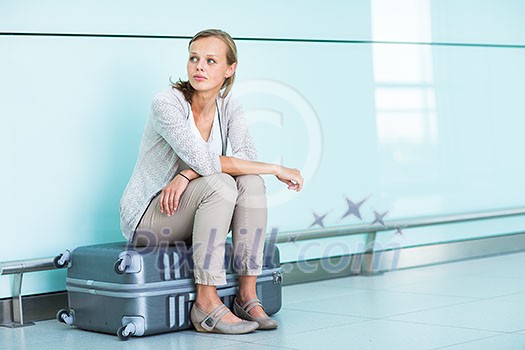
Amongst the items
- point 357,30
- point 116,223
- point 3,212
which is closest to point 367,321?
point 116,223

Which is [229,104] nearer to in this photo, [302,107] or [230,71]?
[230,71]

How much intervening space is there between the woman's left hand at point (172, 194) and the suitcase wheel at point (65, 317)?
48 centimetres

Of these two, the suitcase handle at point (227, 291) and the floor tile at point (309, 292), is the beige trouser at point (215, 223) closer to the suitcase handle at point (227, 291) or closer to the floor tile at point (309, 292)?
the suitcase handle at point (227, 291)

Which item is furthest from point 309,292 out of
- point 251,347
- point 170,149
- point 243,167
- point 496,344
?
point 496,344

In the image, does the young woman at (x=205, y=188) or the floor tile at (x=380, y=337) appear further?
the young woman at (x=205, y=188)

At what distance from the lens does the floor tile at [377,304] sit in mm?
2990

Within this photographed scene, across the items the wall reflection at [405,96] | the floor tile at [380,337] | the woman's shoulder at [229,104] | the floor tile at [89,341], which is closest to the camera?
the floor tile at [380,337]

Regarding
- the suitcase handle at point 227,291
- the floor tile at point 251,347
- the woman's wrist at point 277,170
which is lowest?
the floor tile at point 251,347

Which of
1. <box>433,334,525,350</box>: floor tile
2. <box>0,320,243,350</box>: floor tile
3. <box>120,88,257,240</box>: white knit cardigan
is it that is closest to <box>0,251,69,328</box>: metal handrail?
<box>0,320,243,350</box>: floor tile

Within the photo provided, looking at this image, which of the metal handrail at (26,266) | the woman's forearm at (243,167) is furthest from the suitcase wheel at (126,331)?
the woman's forearm at (243,167)

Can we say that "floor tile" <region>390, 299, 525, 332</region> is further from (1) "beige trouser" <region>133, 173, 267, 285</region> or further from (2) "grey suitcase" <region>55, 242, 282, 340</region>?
(2) "grey suitcase" <region>55, 242, 282, 340</region>

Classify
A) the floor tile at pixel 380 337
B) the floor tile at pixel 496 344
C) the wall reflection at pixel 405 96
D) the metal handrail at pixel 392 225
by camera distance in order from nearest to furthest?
the floor tile at pixel 496 344 → the floor tile at pixel 380 337 → the metal handrail at pixel 392 225 → the wall reflection at pixel 405 96

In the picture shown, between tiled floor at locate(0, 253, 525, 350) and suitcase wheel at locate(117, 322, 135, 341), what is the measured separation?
0.07 feet

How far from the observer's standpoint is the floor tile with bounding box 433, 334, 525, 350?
2.31 m
